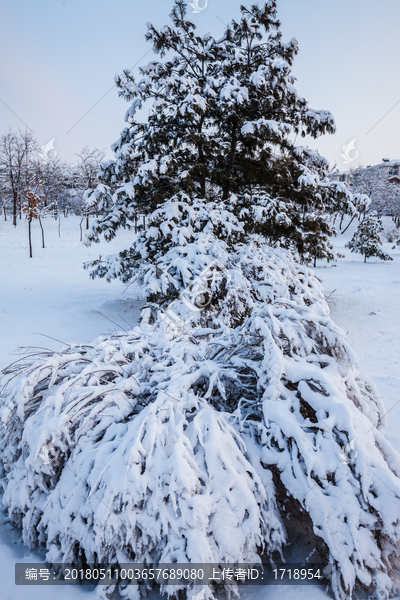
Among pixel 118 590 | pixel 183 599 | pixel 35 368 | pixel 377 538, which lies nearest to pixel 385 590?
pixel 377 538

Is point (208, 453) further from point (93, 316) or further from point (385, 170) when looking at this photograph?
point (385, 170)

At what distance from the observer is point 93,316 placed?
7.11 metres

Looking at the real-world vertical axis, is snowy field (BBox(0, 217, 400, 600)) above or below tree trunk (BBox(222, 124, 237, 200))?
below

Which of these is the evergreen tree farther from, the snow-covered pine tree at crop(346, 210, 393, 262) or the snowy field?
the snow-covered pine tree at crop(346, 210, 393, 262)

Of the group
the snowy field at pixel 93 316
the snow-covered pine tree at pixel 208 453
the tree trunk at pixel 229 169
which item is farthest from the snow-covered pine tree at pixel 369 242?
the snow-covered pine tree at pixel 208 453

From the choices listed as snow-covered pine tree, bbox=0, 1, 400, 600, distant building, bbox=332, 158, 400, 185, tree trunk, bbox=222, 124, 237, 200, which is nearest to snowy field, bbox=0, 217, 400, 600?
snow-covered pine tree, bbox=0, 1, 400, 600

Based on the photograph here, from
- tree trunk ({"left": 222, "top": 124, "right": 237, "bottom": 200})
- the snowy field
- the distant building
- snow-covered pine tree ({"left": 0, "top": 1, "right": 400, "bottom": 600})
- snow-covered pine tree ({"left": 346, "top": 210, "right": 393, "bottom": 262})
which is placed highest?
the distant building

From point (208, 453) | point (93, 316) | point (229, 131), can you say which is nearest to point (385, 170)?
point (229, 131)

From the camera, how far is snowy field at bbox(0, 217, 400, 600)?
1.82 m

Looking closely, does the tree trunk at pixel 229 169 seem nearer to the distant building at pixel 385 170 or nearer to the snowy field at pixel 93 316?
the snowy field at pixel 93 316

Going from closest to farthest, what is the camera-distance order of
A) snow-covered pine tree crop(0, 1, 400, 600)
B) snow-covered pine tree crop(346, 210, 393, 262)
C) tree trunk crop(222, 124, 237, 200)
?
snow-covered pine tree crop(0, 1, 400, 600) < tree trunk crop(222, 124, 237, 200) < snow-covered pine tree crop(346, 210, 393, 262)

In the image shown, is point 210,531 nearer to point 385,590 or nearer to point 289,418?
point 289,418

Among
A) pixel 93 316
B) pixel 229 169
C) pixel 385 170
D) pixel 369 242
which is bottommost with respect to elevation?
pixel 93 316

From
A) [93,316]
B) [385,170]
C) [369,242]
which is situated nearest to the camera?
[93,316]
